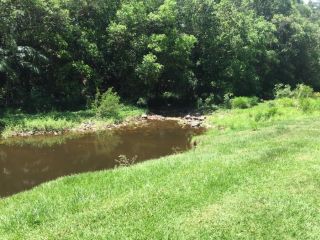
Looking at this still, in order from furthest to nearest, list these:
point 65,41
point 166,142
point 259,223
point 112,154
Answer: point 65,41 → point 166,142 → point 112,154 → point 259,223

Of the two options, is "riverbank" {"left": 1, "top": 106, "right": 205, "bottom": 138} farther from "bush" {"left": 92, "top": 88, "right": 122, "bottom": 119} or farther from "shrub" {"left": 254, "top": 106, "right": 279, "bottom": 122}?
"shrub" {"left": 254, "top": 106, "right": 279, "bottom": 122}

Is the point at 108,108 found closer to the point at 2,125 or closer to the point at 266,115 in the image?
the point at 2,125

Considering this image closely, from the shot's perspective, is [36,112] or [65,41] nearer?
[36,112]

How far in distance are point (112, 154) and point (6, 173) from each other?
219 inches

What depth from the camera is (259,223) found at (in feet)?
33.0

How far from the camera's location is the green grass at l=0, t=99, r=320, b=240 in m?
9.78

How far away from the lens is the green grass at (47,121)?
28.0m

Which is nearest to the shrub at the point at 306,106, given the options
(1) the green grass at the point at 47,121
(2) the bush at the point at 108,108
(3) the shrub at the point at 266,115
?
(3) the shrub at the point at 266,115

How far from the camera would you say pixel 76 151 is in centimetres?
2316

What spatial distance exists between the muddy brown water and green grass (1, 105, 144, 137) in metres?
1.60

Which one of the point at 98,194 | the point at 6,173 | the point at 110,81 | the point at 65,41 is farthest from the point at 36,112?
the point at 98,194

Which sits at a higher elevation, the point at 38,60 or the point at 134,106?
the point at 38,60

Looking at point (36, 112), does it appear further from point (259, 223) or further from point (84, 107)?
point (259, 223)

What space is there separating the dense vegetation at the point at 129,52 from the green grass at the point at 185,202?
2024 cm
